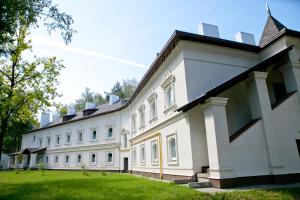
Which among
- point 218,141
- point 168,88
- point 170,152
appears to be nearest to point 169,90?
point 168,88

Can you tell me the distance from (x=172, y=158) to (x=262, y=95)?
6.18 metres

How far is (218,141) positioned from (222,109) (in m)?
1.33

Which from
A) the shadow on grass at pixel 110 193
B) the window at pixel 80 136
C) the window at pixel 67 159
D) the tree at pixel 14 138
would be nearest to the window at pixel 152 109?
the shadow on grass at pixel 110 193

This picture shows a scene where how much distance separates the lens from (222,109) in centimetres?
904

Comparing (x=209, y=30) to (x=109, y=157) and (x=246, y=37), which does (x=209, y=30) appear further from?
(x=109, y=157)

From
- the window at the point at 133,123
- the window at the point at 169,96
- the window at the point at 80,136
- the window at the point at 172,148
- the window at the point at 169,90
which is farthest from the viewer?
the window at the point at 80,136

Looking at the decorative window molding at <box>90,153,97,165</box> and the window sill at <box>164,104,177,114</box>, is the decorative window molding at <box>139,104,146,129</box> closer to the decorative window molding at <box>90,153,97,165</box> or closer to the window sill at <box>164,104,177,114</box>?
the window sill at <box>164,104,177,114</box>

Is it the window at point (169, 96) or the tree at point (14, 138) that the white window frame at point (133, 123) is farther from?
the tree at point (14, 138)

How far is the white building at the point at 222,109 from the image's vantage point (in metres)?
8.95

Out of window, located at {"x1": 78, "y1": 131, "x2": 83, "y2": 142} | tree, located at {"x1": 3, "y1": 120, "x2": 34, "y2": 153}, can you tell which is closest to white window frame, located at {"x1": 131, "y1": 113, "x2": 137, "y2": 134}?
window, located at {"x1": 78, "y1": 131, "x2": 83, "y2": 142}

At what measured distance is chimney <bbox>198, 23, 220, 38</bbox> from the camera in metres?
14.5

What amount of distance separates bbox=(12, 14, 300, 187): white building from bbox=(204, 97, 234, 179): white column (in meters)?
0.04

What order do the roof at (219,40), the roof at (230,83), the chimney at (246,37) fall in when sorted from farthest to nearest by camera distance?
the chimney at (246,37) < the roof at (219,40) < the roof at (230,83)

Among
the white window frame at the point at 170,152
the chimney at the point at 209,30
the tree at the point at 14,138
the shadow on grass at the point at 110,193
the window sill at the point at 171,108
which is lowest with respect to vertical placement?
the shadow on grass at the point at 110,193
